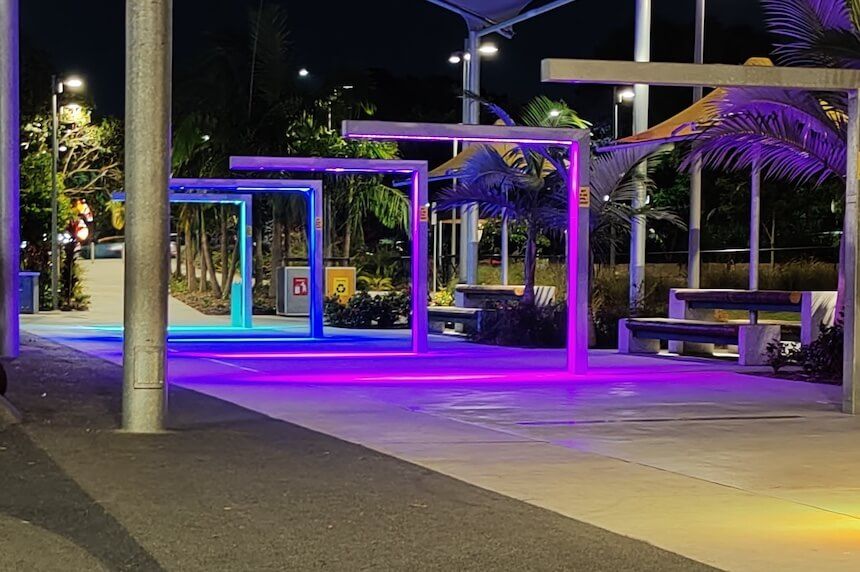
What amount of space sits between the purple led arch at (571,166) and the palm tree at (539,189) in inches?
173

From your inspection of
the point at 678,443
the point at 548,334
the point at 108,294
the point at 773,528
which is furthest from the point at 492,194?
the point at 108,294

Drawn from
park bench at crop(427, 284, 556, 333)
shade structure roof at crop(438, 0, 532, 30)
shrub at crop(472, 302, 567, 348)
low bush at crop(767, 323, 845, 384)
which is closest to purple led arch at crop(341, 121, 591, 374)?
low bush at crop(767, 323, 845, 384)

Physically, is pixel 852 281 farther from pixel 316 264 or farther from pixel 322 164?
pixel 316 264

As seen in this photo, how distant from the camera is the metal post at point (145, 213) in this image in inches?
411

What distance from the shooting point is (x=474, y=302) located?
2669cm

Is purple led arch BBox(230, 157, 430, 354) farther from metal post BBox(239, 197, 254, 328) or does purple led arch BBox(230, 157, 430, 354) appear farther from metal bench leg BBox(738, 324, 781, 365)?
metal post BBox(239, 197, 254, 328)

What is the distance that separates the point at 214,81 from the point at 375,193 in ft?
19.5

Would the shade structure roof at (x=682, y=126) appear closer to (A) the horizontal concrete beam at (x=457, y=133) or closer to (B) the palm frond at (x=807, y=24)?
(A) the horizontal concrete beam at (x=457, y=133)

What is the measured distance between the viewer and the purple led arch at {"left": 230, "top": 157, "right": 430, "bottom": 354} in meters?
20.2

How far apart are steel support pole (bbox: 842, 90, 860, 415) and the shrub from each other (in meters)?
9.72

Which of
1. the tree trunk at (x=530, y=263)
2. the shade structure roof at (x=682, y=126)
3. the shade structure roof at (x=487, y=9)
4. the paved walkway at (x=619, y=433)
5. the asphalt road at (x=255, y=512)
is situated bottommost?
the paved walkway at (x=619, y=433)

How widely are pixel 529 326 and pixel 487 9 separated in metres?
10.2

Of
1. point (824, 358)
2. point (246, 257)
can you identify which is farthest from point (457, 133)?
point (246, 257)

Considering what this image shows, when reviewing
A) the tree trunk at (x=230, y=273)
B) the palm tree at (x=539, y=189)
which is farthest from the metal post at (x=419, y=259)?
the tree trunk at (x=230, y=273)
